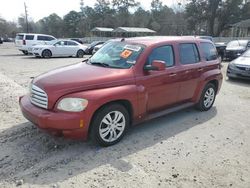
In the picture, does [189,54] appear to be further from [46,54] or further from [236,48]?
[46,54]

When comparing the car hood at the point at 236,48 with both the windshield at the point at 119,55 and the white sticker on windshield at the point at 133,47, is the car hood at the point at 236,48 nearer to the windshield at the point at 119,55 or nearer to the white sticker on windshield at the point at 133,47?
the windshield at the point at 119,55

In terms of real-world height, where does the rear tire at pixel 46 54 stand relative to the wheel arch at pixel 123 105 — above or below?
below

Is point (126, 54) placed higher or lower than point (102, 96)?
higher

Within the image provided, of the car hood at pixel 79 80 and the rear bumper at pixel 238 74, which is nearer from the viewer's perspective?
the car hood at pixel 79 80

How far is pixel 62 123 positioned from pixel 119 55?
179 centimetres

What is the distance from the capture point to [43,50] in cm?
1973

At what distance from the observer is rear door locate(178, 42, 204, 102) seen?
5.57 m

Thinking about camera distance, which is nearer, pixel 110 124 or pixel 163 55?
pixel 110 124

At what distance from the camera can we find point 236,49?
60.2ft

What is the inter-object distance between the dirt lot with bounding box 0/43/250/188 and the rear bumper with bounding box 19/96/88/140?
0.38m

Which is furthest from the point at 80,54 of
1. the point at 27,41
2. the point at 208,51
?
the point at 208,51

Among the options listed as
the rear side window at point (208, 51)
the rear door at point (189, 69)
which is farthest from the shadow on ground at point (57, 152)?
the rear side window at point (208, 51)

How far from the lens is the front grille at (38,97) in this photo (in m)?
4.08

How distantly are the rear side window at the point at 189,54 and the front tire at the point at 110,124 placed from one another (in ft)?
6.30
